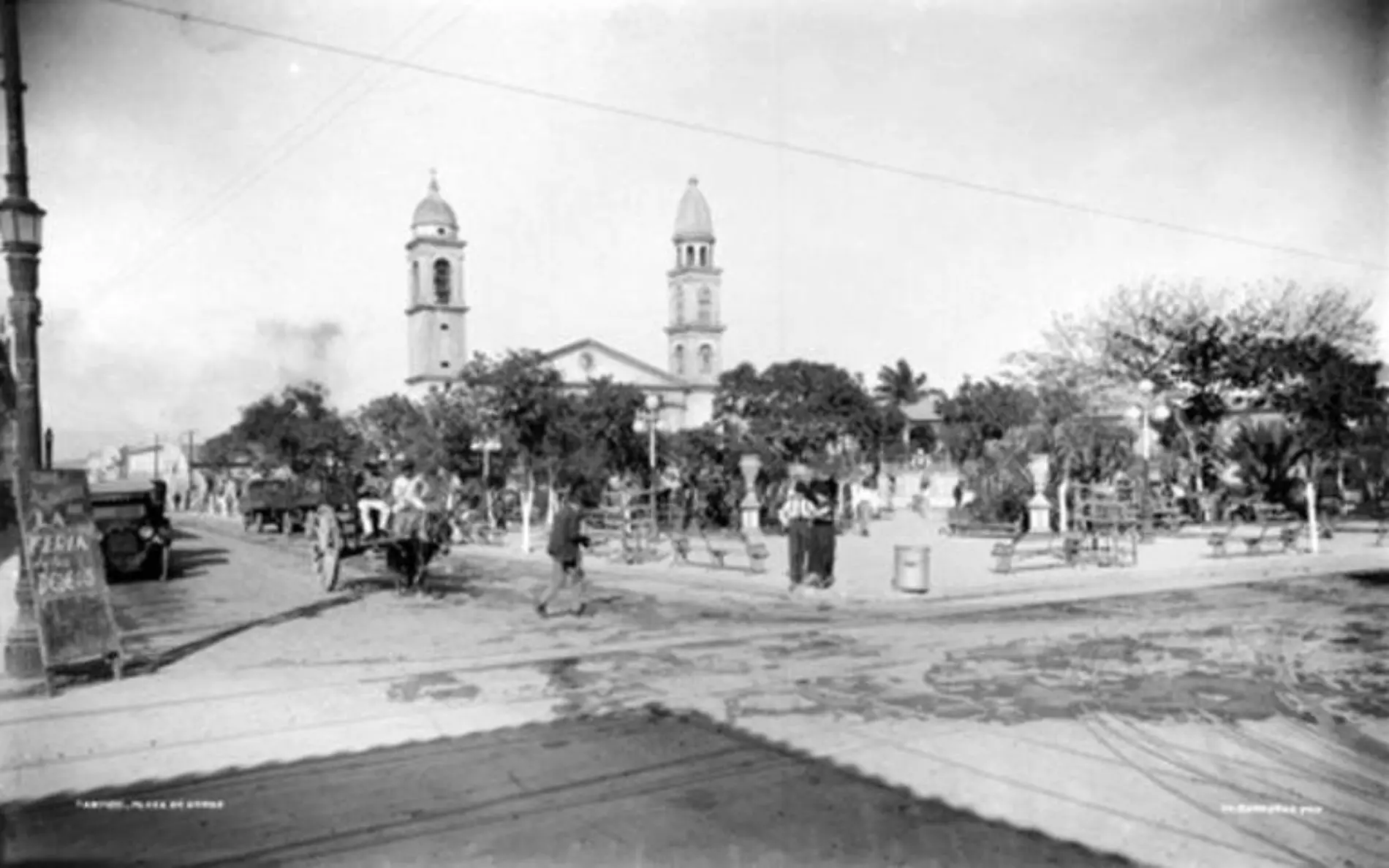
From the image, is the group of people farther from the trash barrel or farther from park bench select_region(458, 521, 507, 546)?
park bench select_region(458, 521, 507, 546)

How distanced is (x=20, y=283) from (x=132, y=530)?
37.0 ft

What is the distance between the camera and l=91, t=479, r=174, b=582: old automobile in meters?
17.8

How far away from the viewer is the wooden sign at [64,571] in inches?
314

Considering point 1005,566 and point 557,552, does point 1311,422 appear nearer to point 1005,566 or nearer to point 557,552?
point 1005,566

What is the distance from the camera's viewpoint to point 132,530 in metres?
18.0

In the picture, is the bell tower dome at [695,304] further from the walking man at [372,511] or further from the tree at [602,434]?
the walking man at [372,511]

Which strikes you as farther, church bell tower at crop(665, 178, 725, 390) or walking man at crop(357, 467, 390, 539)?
church bell tower at crop(665, 178, 725, 390)

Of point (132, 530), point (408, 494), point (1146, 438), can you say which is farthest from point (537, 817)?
point (1146, 438)

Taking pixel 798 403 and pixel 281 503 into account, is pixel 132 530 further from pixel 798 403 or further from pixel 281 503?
pixel 798 403

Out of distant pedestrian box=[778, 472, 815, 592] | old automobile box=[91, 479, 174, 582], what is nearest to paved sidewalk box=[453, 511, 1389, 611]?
distant pedestrian box=[778, 472, 815, 592]

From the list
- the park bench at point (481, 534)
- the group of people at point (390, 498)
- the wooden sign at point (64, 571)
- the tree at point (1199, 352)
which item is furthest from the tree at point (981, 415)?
the wooden sign at point (64, 571)

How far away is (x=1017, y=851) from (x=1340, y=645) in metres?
7.21

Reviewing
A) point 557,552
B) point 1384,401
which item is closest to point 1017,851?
point 557,552

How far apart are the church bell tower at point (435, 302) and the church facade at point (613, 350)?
7 cm
